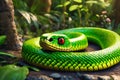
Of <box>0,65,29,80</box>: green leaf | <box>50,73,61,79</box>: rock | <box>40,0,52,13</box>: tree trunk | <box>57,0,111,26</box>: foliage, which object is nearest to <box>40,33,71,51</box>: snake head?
<box>50,73,61,79</box>: rock

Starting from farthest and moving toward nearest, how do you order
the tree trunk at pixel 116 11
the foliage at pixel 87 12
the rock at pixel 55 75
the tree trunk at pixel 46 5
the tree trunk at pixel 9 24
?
the tree trunk at pixel 116 11, the tree trunk at pixel 46 5, the foliage at pixel 87 12, the tree trunk at pixel 9 24, the rock at pixel 55 75

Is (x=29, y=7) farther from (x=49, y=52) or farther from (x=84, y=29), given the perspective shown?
(x=49, y=52)

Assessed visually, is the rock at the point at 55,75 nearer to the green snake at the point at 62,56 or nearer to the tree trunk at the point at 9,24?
the green snake at the point at 62,56

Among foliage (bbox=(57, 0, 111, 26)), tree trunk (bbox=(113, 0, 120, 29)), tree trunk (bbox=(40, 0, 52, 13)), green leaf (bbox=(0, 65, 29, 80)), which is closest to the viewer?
green leaf (bbox=(0, 65, 29, 80))

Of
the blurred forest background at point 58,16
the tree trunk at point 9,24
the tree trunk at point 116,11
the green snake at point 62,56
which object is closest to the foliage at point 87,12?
the blurred forest background at point 58,16

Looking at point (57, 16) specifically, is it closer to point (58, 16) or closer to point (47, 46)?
point (58, 16)

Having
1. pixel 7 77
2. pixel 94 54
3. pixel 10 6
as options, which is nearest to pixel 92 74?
pixel 94 54

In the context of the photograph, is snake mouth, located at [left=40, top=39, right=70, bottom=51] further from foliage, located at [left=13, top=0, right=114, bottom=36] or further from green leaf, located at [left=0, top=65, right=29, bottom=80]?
foliage, located at [left=13, top=0, right=114, bottom=36]
